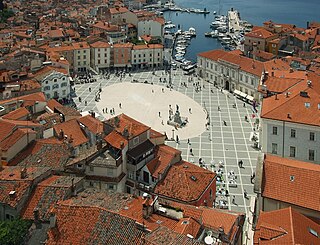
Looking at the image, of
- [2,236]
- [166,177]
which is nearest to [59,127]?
[166,177]

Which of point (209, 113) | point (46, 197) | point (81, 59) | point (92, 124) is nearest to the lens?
point (46, 197)

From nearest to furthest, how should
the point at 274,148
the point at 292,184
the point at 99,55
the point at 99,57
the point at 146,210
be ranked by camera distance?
1. the point at 146,210
2. the point at 292,184
3. the point at 274,148
4. the point at 99,55
5. the point at 99,57

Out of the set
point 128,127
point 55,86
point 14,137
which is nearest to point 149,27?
point 55,86

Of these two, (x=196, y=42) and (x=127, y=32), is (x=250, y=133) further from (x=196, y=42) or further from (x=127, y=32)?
(x=196, y=42)

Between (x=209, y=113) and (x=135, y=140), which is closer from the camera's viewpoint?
(x=135, y=140)

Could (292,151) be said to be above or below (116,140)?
below

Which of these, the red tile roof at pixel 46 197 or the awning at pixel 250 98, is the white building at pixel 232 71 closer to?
the awning at pixel 250 98

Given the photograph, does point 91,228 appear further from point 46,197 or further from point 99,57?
point 99,57
